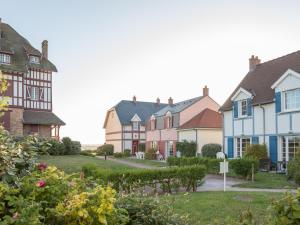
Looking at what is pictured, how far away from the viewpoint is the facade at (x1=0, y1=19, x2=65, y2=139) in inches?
1200

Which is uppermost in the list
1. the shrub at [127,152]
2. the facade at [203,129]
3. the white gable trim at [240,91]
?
the white gable trim at [240,91]

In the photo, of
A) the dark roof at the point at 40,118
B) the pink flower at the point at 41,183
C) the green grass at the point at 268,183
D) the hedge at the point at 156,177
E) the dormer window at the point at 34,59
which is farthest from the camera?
the dormer window at the point at 34,59

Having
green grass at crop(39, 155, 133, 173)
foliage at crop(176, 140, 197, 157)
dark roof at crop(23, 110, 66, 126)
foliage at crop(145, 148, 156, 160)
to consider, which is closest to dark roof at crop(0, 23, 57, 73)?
dark roof at crop(23, 110, 66, 126)

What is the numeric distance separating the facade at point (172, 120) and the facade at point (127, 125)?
6921 millimetres

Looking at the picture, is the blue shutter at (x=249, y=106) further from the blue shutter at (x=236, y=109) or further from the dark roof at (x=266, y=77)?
the blue shutter at (x=236, y=109)

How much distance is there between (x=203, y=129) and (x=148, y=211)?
31174 mm

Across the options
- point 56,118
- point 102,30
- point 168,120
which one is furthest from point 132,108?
point 102,30

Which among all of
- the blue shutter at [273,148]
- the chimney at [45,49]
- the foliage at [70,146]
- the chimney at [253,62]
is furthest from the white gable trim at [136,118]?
the blue shutter at [273,148]

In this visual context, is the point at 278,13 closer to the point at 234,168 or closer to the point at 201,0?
the point at 201,0

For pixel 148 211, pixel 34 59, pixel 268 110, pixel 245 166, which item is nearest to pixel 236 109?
pixel 268 110

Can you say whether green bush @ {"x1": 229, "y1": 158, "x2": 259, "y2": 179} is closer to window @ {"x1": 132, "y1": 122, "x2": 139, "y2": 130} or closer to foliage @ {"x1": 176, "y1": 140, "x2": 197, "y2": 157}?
foliage @ {"x1": 176, "y1": 140, "x2": 197, "y2": 157}

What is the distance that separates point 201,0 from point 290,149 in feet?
41.2

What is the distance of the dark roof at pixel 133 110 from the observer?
169ft

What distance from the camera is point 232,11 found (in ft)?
41.8
